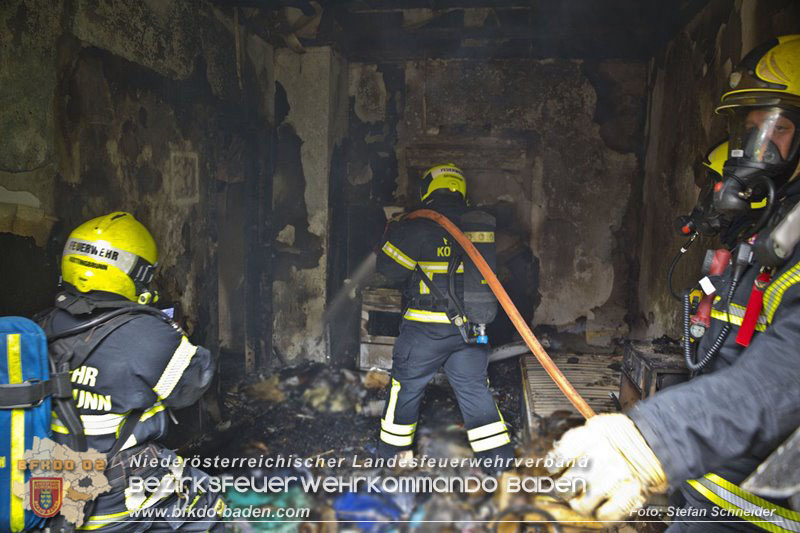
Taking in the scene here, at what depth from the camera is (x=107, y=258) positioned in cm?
221

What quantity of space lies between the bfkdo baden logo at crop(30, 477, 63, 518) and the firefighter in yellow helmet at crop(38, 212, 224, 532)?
3.8 inches

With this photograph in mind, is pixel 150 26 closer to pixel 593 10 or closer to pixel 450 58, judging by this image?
pixel 450 58

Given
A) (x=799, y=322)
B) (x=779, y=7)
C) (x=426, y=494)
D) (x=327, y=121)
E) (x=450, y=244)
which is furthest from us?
(x=327, y=121)

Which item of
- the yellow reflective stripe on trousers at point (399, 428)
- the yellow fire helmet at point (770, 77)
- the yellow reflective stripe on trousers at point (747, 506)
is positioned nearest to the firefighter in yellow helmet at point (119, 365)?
the yellow reflective stripe on trousers at point (399, 428)

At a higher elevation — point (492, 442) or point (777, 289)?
point (777, 289)

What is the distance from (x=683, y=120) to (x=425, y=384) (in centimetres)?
321

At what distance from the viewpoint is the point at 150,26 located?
358 centimetres

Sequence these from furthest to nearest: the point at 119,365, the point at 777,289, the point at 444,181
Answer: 1. the point at 444,181
2. the point at 119,365
3. the point at 777,289

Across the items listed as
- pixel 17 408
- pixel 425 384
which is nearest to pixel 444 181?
pixel 425 384

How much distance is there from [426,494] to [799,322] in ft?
9.47

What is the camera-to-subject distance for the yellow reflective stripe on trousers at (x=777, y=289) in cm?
132

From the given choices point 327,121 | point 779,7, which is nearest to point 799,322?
point 779,7

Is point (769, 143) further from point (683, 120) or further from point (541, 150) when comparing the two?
point (541, 150)

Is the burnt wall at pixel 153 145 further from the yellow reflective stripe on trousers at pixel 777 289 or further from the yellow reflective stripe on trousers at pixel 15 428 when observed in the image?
the yellow reflective stripe on trousers at pixel 777 289
